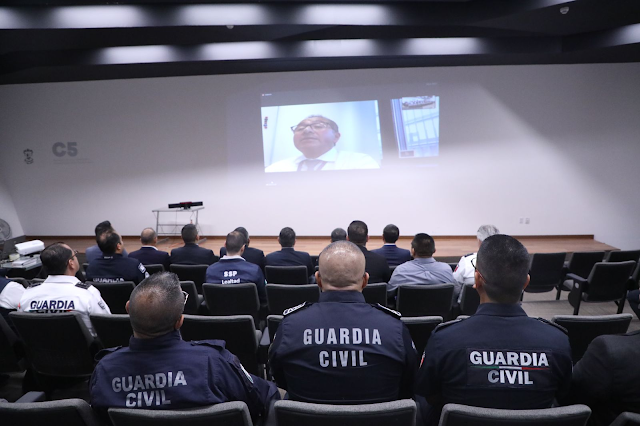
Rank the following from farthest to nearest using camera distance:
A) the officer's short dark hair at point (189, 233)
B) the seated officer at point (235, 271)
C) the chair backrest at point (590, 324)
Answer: the officer's short dark hair at point (189, 233), the seated officer at point (235, 271), the chair backrest at point (590, 324)

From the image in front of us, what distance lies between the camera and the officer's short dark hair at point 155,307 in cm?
148

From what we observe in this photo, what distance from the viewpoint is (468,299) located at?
325cm

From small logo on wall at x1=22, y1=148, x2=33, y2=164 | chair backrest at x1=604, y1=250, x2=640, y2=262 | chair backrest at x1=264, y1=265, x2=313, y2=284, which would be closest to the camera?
chair backrest at x1=264, y1=265, x2=313, y2=284

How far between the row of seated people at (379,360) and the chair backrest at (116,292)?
67.6 inches

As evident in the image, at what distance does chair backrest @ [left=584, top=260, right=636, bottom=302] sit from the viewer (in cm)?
387

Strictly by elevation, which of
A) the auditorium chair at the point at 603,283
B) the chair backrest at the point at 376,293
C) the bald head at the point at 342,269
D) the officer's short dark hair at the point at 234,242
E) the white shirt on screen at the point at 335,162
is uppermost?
the white shirt on screen at the point at 335,162

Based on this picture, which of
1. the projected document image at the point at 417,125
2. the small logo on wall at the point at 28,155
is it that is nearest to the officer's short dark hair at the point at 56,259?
the projected document image at the point at 417,125

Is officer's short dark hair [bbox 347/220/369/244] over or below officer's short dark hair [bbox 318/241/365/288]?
below

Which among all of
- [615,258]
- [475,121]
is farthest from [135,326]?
[475,121]

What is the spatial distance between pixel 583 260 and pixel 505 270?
150 inches

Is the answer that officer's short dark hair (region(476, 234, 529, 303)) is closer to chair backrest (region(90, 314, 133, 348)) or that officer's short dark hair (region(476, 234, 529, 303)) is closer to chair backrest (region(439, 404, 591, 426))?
chair backrest (region(439, 404, 591, 426))

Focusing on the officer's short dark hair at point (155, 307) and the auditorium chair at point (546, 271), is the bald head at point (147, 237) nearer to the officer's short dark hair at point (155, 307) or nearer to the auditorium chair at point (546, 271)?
the officer's short dark hair at point (155, 307)

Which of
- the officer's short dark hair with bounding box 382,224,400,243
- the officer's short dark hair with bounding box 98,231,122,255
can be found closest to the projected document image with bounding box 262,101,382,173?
the officer's short dark hair with bounding box 382,224,400,243

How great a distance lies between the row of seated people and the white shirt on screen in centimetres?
610
